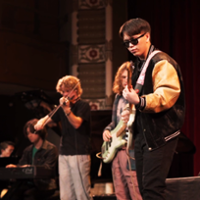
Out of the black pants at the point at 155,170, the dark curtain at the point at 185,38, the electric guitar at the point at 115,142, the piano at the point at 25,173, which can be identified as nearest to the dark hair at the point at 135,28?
the black pants at the point at 155,170

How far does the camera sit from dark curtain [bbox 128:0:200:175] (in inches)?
241

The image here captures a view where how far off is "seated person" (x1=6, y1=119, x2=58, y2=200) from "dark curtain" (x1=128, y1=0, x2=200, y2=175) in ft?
7.94

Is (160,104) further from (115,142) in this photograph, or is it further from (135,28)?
(115,142)

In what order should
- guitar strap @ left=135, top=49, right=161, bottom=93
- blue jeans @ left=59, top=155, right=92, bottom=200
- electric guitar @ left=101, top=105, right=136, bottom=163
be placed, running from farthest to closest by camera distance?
blue jeans @ left=59, top=155, right=92, bottom=200 → electric guitar @ left=101, top=105, right=136, bottom=163 → guitar strap @ left=135, top=49, right=161, bottom=93

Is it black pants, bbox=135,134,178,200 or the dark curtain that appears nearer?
black pants, bbox=135,134,178,200

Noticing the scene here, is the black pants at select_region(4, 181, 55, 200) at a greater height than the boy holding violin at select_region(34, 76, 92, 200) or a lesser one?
lesser

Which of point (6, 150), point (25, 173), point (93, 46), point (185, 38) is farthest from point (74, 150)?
point (93, 46)

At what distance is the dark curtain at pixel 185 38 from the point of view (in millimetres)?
6109

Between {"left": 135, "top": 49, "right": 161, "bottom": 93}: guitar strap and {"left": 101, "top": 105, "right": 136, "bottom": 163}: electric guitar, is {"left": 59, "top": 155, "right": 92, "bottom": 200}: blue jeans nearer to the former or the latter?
{"left": 101, "top": 105, "right": 136, "bottom": 163}: electric guitar

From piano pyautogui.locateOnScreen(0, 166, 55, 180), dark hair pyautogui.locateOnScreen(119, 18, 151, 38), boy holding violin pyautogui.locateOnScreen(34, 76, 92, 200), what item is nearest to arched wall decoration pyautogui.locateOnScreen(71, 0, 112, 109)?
piano pyautogui.locateOnScreen(0, 166, 55, 180)

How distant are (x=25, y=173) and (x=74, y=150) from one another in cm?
86

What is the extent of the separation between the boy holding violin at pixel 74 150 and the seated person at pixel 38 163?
33.4 inches

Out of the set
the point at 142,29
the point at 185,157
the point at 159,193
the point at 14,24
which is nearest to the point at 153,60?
the point at 142,29

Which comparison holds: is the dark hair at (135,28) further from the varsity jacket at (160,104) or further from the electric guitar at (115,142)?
the electric guitar at (115,142)
